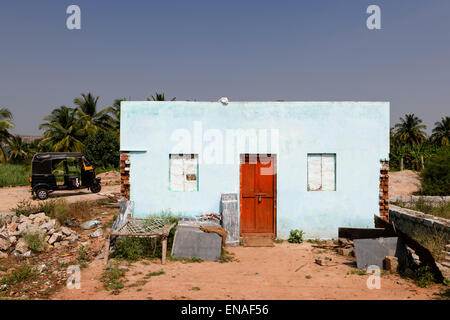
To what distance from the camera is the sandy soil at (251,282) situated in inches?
211

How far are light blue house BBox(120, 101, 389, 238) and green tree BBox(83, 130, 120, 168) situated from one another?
60.7 feet

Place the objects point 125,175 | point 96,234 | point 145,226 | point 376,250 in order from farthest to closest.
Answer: point 96,234 < point 125,175 < point 145,226 < point 376,250

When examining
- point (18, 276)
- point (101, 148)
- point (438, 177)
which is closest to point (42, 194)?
point (18, 276)

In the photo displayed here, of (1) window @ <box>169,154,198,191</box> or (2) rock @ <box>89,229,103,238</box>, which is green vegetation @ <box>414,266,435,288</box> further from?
(2) rock @ <box>89,229,103,238</box>

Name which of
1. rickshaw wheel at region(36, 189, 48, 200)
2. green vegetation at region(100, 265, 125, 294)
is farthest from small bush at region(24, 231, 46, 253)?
rickshaw wheel at region(36, 189, 48, 200)

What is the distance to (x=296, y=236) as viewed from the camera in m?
8.95

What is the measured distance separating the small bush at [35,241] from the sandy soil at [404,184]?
16.9 meters

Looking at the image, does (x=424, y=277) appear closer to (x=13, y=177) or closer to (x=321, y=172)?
(x=321, y=172)

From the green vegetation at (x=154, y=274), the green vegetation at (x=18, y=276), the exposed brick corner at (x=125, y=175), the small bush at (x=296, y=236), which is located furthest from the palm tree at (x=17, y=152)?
the small bush at (x=296, y=236)

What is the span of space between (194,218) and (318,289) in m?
3.93

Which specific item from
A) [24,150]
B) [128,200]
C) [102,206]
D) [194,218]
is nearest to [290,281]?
[194,218]

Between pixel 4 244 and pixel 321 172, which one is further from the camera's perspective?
pixel 321 172

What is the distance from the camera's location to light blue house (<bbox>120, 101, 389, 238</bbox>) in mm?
8984

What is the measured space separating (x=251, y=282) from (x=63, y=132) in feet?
87.0
